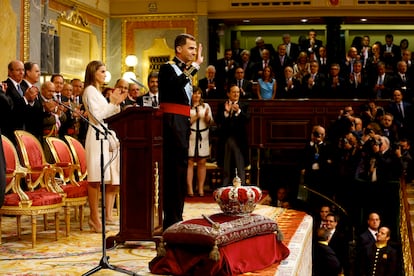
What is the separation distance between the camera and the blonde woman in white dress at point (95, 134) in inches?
209

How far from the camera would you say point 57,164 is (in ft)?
18.4

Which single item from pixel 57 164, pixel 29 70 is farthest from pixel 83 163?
pixel 29 70

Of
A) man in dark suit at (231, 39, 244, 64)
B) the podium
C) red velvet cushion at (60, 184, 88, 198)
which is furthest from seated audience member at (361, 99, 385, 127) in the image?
the podium

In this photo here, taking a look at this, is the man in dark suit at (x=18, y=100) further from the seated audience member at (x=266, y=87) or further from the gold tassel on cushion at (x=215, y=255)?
the seated audience member at (x=266, y=87)

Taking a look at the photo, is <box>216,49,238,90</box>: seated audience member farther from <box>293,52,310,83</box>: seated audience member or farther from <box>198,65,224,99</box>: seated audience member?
<box>293,52,310,83</box>: seated audience member

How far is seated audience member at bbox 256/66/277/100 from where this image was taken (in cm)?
1069

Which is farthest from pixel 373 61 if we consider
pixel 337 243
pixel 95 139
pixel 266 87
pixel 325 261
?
pixel 95 139

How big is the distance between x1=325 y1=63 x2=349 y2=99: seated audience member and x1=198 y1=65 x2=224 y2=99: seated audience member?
1741 mm

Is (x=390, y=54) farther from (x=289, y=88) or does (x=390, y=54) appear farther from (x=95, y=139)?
(x=95, y=139)

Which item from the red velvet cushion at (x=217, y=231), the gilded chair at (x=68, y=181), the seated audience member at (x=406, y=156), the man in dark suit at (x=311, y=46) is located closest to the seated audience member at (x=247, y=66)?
the man in dark suit at (x=311, y=46)

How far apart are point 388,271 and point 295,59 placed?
15.8 ft

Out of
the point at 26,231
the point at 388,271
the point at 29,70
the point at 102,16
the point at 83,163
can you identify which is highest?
the point at 102,16

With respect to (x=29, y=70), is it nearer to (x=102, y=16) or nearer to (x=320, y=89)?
(x=320, y=89)

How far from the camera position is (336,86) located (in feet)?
34.8
